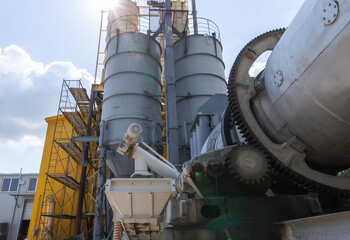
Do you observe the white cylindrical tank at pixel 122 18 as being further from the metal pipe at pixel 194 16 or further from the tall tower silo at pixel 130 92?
the tall tower silo at pixel 130 92

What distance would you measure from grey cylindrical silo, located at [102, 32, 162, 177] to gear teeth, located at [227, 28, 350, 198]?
250 inches

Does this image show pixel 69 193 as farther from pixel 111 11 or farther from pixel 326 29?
pixel 326 29

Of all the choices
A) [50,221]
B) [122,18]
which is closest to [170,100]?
[122,18]

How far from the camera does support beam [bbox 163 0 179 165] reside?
820 centimetres

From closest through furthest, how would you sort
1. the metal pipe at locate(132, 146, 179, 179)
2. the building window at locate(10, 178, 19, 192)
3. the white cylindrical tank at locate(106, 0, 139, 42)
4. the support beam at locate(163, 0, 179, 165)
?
the metal pipe at locate(132, 146, 179, 179)
the support beam at locate(163, 0, 179, 165)
the white cylindrical tank at locate(106, 0, 139, 42)
the building window at locate(10, 178, 19, 192)

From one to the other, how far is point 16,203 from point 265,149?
61.4 ft

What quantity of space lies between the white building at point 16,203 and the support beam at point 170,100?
43.2 ft

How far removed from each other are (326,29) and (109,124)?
803 centimetres

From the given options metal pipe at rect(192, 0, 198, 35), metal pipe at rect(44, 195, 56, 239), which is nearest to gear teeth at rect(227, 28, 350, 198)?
metal pipe at rect(192, 0, 198, 35)

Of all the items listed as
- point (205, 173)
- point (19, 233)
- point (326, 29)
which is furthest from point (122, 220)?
point (19, 233)

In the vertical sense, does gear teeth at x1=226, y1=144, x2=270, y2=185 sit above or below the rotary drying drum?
below

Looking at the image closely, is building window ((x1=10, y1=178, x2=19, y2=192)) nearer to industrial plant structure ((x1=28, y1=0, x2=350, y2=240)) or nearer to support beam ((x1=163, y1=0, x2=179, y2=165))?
support beam ((x1=163, y1=0, x2=179, y2=165))

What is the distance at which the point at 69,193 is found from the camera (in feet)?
47.2

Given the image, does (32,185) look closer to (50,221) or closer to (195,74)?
(50,221)
